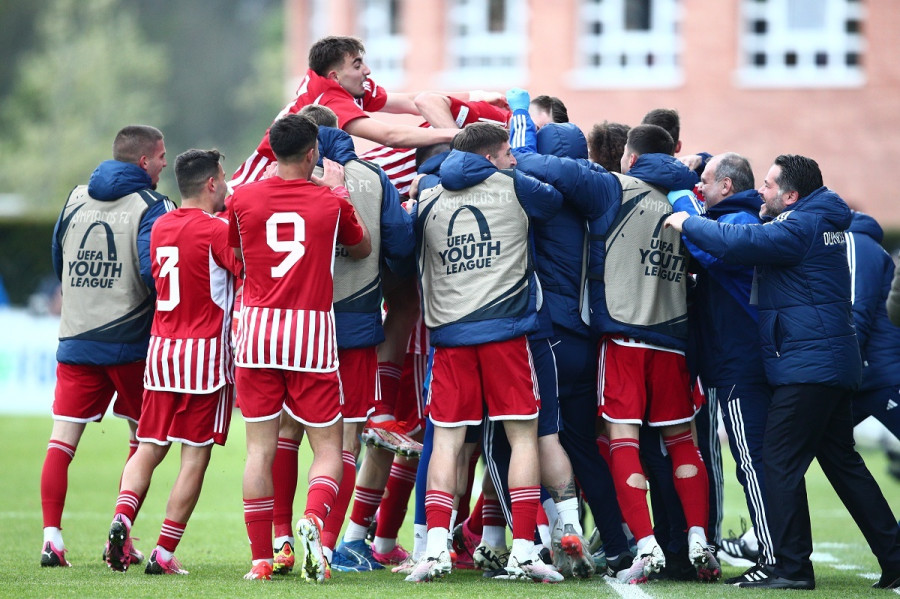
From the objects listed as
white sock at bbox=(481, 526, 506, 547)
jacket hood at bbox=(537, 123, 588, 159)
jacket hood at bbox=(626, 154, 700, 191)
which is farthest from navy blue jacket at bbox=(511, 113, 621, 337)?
white sock at bbox=(481, 526, 506, 547)

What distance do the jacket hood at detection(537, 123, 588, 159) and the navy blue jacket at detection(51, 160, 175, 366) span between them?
7.63ft

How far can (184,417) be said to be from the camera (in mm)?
7504

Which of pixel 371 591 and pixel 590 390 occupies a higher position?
pixel 590 390

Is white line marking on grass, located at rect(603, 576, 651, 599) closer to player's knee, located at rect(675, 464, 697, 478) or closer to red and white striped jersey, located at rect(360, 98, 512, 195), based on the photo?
player's knee, located at rect(675, 464, 697, 478)

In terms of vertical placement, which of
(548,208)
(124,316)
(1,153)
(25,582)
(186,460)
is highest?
(1,153)

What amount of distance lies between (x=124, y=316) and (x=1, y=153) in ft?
142

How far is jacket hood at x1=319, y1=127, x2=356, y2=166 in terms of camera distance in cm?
752

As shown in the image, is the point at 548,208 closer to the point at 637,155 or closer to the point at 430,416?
the point at 637,155

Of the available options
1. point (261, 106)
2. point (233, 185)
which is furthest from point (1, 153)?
point (233, 185)

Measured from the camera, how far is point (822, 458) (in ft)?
24.3

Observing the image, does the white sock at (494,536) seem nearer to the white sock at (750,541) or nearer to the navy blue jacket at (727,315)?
the navy blue jacket at (727,315)

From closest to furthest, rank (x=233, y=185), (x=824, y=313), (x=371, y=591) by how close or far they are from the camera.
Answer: (x=371, y=591)
(x=824, y=313)
(x=233, y=185)

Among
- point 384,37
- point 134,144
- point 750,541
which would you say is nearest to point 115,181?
point 134,144

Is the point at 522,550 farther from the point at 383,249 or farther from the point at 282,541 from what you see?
the point at 383,249
